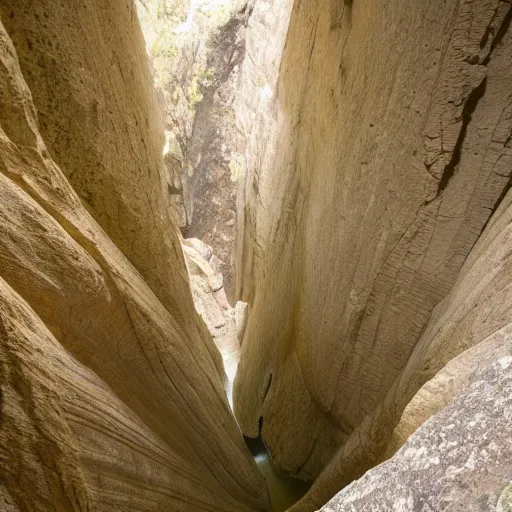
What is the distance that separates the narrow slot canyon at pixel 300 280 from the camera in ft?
4.07

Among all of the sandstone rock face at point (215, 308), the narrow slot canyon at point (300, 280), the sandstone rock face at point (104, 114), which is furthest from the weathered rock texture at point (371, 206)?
the sandstone rock face at point (215, 308)

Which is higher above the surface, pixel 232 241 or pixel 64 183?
pixel 232 241

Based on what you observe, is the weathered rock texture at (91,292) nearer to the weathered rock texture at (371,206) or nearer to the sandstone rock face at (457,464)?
the weathered rock texture at (371,206)

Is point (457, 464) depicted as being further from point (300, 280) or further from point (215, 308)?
point (215, 308)

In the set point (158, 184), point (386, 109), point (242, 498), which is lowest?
point (242, 498)

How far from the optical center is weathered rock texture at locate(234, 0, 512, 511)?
1669 mm

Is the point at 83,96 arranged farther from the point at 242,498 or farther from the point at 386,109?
the point at 242,498

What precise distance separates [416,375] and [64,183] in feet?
5.28

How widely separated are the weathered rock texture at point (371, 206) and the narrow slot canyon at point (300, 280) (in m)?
0.01

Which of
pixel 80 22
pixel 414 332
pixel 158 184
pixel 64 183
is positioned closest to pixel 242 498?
pixel 414 332

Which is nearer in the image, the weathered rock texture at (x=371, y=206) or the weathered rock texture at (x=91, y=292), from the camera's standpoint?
the weathered rock texture at (x=91, y=292)

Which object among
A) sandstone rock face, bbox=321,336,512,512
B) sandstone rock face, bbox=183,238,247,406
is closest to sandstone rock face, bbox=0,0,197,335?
sandstone rock face, bbox=321,336,512,512

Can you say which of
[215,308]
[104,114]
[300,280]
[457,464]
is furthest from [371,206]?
[215,308]

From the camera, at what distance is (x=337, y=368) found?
8.21 feet
